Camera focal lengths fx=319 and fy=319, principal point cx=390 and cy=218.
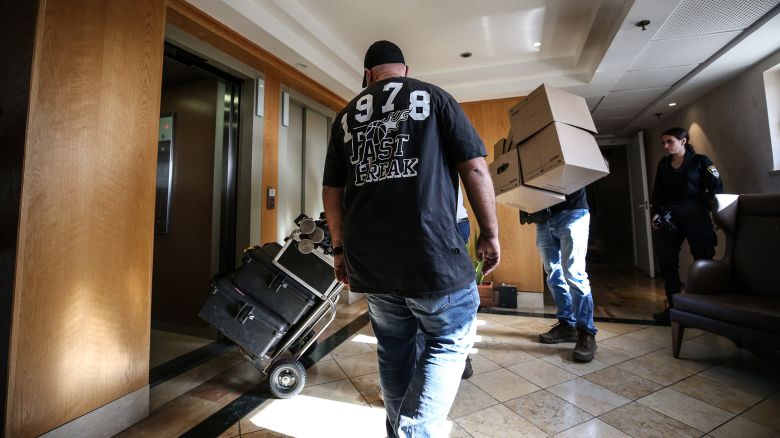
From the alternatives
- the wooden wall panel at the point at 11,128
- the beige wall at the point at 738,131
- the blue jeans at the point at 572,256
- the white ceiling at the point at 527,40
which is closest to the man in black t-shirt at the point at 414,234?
the wooden wall panel at the point at 11,128

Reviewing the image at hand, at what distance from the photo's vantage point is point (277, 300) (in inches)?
67.0

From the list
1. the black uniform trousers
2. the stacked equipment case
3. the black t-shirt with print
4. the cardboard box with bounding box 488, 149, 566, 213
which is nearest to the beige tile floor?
the stacked equipment case

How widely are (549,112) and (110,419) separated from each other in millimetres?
2671

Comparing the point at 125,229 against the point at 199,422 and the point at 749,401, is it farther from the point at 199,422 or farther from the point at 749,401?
the point at 749,401

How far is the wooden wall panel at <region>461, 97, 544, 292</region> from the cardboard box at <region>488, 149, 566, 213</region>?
1.64 m

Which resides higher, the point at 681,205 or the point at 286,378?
the point at 681,205

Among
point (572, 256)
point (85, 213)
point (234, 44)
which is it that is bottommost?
point (572, 256)

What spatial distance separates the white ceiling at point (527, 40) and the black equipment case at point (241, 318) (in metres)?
1.86

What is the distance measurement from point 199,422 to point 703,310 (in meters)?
2.82

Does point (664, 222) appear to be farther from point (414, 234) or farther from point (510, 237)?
point (414, 234)

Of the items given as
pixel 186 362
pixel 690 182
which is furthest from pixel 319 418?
pixel 690 182

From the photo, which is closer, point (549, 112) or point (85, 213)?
point (85, 213)

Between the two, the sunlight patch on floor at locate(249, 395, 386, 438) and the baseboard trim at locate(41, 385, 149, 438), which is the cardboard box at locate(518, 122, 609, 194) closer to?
the sunlight patch on floor at locate(249, 395, 386, 438)

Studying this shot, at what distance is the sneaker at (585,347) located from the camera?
2.06 m
